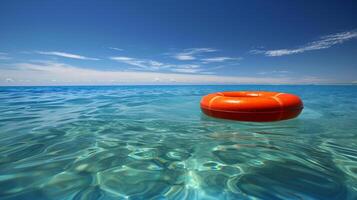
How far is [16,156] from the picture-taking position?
2586mm

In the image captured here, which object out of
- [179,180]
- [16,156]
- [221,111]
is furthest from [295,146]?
[16,156]

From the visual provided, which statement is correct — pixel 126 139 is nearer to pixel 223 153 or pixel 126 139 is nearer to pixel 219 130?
pixel 223 153

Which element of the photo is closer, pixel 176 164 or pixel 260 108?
pixel 176 164

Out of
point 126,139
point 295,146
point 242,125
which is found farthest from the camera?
point 242,125

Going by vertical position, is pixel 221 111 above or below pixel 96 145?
above

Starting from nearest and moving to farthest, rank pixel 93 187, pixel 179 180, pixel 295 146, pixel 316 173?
pixel 93 187 < pixel 179 180 < pixel 316 173 < pixel 295 146

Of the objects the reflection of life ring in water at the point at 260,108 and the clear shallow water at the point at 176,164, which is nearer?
the clear shallow water at the point at 176,164

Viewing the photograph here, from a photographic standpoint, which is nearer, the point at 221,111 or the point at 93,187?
the point at 93,187

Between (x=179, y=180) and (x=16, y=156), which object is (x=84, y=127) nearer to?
(x=16, y=156)

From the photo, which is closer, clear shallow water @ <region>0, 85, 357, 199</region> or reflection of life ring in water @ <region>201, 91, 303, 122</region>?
clear shallow water @ <region>0, 85, 357, 199</region>

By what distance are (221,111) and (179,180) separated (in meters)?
2.73

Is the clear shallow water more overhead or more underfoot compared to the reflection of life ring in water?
more underfoot

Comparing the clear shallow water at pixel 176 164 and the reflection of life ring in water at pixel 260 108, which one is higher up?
the reflection of life ring in water at pixel 260 108

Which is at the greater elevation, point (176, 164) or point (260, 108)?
point (260, 108)
